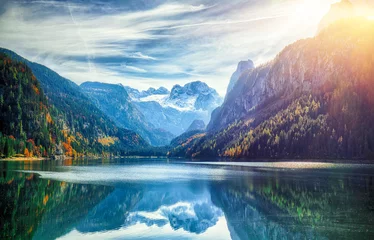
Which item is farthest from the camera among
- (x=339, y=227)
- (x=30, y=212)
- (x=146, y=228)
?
(x=30, y=212)

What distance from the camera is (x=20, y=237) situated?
105 feet

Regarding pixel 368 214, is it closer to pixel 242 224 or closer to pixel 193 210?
pixel 242 224

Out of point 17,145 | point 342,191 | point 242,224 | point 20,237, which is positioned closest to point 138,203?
point 242,224

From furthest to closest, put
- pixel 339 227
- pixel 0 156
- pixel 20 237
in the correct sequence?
pixel 0 156 < pixel 339 227 < pixel 20 237

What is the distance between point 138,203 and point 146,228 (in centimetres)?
1713

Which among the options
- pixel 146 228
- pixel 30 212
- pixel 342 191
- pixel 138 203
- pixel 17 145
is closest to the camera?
pixel 146 228

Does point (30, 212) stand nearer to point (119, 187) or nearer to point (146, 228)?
point (146, 228)

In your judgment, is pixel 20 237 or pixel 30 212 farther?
pixel 30 212

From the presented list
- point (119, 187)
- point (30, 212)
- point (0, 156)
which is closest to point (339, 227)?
point (30, 212)

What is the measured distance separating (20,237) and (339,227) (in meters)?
32.1

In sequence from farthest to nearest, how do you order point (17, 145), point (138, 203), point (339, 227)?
point (17, 145)
point (138, 203)
point (339, 227)

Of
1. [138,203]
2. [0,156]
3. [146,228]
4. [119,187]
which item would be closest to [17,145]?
[0,156]

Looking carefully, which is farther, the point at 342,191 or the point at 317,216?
the point at 342,191

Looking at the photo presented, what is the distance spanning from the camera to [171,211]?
52406 millimetres
